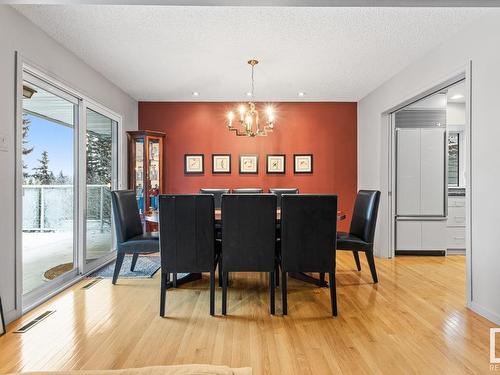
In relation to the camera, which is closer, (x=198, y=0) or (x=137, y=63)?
(x=198, y=0)

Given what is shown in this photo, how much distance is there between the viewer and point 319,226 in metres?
2.35

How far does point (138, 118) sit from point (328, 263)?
13.4 ft

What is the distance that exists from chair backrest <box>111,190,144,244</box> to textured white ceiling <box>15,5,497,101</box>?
4.95 feet

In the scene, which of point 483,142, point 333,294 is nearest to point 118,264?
point 333,294

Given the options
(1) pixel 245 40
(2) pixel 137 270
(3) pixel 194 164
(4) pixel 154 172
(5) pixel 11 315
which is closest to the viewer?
(5) pixel 11 315

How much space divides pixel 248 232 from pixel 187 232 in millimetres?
487

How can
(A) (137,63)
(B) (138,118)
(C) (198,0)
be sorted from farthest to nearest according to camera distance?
(B) (138,118) < (A) (137,63) < (C) (198,0)

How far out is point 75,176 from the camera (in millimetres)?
3312

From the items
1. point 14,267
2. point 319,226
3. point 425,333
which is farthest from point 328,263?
point 14,267

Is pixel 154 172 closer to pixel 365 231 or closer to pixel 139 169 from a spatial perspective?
pixel 139 169

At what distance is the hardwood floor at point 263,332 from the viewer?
1769mm

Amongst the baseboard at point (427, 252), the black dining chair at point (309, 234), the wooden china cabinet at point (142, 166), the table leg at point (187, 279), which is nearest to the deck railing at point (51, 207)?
the wooden china cabinet at point (142, 166)

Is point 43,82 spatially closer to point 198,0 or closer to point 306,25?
point 198,0

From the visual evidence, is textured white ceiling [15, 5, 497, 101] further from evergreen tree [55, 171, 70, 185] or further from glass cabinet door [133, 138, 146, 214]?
evergreen tree [55, 171, 70, 185]
